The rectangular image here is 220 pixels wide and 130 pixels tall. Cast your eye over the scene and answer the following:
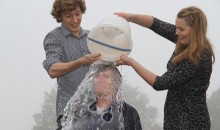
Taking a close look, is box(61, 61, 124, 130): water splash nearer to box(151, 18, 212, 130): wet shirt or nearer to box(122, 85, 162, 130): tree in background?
box(151, 18, 212, 130): wet shirt

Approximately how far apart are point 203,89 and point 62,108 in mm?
1480

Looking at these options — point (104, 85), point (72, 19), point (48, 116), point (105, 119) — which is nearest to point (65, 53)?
point (72, 19)

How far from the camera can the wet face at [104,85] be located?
4.80 m

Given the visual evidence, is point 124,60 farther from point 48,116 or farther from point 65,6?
point 48,116

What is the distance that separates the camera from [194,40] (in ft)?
15.6

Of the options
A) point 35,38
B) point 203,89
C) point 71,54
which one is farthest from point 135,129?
point 35,38

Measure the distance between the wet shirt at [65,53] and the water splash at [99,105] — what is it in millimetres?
335

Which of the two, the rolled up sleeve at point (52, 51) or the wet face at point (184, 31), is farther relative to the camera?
the rolled up sleeve at point (52, 51)

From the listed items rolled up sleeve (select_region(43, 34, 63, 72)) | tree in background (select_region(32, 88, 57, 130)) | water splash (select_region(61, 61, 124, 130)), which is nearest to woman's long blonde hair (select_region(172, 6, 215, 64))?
water splash (select_region(61, 61, 124, 130))

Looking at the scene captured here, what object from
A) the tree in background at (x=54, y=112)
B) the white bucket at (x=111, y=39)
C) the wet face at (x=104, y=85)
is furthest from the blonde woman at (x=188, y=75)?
the tree in background at (x=54, y=112)

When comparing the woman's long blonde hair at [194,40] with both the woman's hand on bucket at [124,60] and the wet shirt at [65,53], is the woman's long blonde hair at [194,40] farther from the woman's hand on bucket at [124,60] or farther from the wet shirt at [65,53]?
the wet shirt at [65,53]

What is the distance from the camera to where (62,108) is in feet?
17.5

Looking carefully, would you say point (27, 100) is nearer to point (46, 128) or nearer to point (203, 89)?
point (46, 128)

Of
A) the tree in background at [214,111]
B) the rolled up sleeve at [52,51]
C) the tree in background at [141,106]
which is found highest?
the rolled up sleeve at [52,51]
